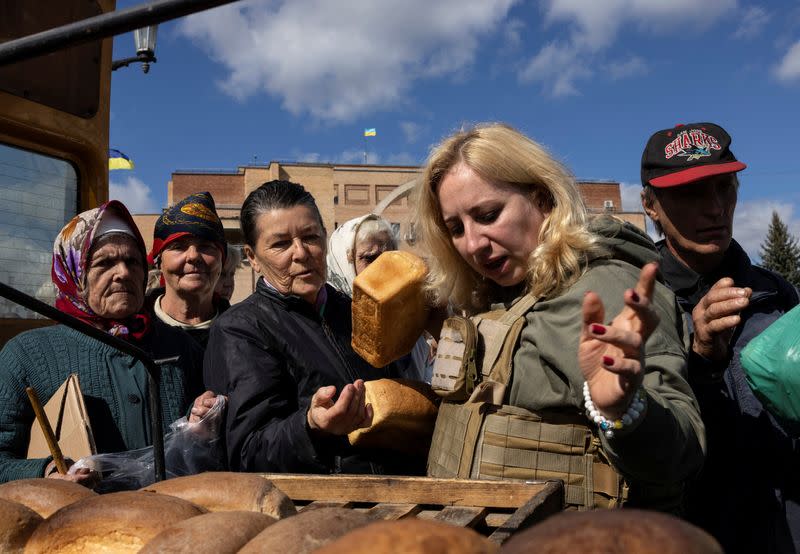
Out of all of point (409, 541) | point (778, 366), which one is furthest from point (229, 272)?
point (409, 541)

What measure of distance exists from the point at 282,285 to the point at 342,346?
1.22 feet

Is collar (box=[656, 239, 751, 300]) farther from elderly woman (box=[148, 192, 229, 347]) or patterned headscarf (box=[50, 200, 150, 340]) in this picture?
elderly woman (box=[148, 192, 229, 347])

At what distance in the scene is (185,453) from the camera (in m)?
2.56

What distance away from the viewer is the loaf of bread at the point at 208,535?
2.94 feet

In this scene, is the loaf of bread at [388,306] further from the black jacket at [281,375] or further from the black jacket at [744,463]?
the black jacket at [744,463]

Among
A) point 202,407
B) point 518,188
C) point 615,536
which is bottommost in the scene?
point 202,407

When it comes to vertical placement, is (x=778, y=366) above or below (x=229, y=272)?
below

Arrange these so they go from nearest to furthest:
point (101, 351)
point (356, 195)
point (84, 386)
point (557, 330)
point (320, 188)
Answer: point (557, 330)
point (84, 386)
point (101, 351)
point (320, 188)
point (356, 195)

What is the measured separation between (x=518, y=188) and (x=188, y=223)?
2.35m

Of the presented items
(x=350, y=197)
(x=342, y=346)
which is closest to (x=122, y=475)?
(x=342, y=346)

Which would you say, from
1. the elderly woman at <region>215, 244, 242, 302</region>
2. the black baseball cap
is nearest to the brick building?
the elderly woman at <region>215, 244, 242, 302</region>

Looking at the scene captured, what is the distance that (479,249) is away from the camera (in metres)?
2.14

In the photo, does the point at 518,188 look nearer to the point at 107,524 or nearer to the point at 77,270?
the point at 107,524

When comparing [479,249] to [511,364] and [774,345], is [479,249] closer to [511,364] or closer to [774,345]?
[511,364]
